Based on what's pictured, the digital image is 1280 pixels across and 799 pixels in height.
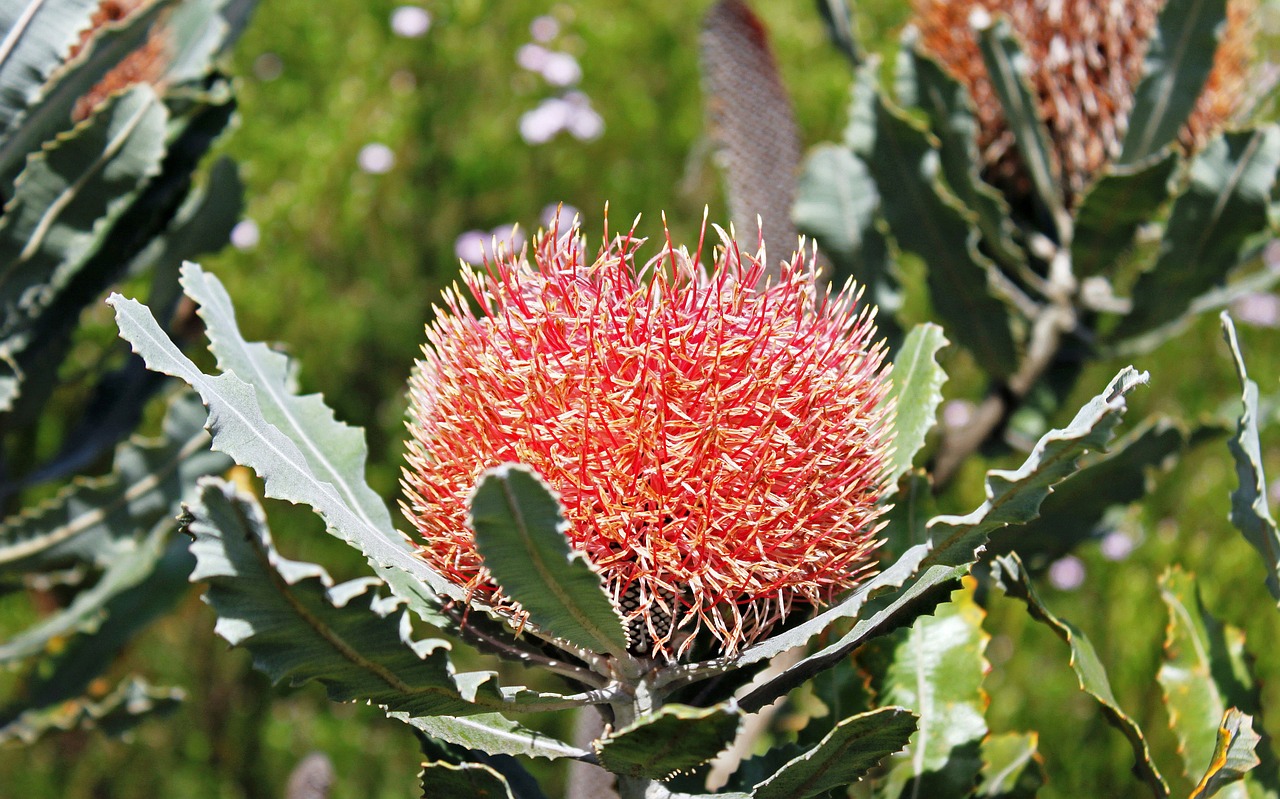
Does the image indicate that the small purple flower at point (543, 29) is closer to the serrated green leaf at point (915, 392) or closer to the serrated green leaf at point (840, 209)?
the serrated green leaf at point (840, 209)

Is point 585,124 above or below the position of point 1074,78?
below

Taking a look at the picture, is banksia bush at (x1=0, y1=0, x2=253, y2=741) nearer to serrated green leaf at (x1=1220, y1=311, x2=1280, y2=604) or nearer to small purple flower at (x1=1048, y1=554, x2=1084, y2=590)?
serrated green leaf at (x1=1220, y1=311, x2=1280, y2=604)

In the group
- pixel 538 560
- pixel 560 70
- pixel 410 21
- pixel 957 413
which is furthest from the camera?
pixel 410 21

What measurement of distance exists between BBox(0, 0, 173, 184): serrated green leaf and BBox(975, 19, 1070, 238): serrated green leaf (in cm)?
101

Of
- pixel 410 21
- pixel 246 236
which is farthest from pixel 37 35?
pixel 410 21

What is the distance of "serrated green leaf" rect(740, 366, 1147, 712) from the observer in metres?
0.68

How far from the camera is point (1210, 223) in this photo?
145cm

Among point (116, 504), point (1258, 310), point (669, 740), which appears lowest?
point (1258, 310)

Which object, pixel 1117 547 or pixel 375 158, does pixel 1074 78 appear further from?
pixel 375 158

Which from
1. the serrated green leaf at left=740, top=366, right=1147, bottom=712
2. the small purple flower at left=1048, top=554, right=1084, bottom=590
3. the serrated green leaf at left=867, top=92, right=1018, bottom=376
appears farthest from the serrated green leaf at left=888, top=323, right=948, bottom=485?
the small purple flower at left=1048, top=554, right=1084, bottom=590

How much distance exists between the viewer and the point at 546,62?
3.59 metres

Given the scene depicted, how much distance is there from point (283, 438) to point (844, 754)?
1.50ft

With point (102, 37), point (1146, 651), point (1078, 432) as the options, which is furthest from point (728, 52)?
point (1146, 651)

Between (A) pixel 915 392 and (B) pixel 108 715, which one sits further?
(B) pixel 108 715
